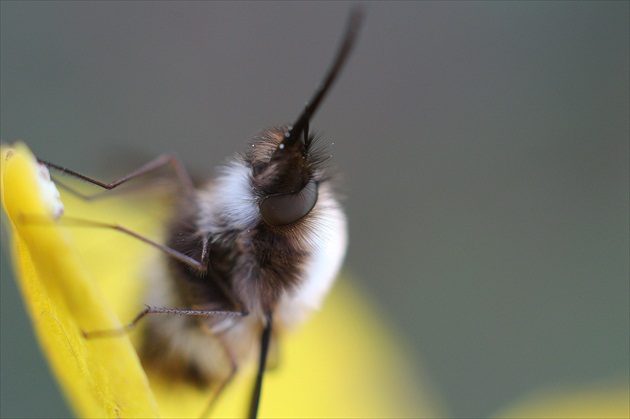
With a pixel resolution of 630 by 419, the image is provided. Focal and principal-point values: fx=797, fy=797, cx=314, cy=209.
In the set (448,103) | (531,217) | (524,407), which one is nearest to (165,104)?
(448,103)

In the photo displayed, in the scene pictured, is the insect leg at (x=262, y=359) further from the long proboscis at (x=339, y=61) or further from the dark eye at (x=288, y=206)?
the long proboscis at (x=339, y=61)

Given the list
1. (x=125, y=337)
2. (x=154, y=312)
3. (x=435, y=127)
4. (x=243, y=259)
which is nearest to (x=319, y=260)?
(x=243, y=259)

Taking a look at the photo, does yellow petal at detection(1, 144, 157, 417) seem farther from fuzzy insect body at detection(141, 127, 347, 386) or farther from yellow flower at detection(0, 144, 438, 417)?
fuzzy insect body at detection(141, 127, 347, 386)

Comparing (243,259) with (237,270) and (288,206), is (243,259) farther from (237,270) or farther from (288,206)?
(288,206)

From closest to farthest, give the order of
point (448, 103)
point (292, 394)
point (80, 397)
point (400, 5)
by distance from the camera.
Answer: point (80, 397)
point (292, 394)
point (448, 103)
point (400, 5)

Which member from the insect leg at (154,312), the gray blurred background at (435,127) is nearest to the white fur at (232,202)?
the insect leg at (154,312)

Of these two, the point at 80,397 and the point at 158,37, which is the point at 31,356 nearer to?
the point at 80,397

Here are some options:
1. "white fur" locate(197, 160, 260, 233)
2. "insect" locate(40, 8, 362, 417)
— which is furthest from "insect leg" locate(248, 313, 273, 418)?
"white fur" locate(197, 160, 260, 233)
